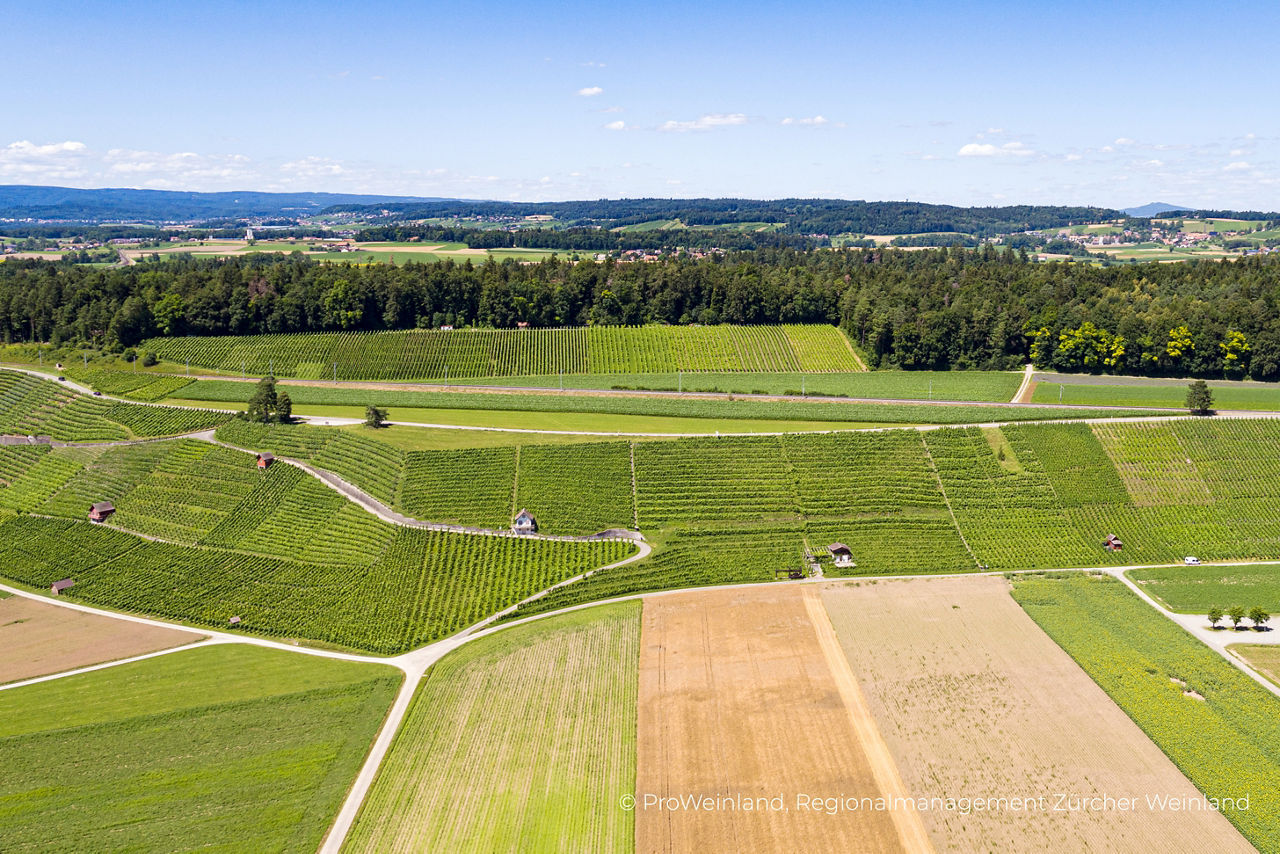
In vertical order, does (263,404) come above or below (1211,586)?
above

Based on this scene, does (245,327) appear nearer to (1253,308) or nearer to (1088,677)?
(1088,677)

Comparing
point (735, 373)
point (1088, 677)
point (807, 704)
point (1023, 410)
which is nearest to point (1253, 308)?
point (1023, 410)

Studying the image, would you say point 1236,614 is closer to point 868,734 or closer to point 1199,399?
point 868,734

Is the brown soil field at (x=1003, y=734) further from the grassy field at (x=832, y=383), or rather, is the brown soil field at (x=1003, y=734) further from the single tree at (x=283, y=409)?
the single tree at (x=283, y=409)

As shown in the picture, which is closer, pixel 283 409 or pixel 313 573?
pixel 313 573

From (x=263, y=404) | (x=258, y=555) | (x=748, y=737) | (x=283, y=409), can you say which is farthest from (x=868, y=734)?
(x=263, y=404)
